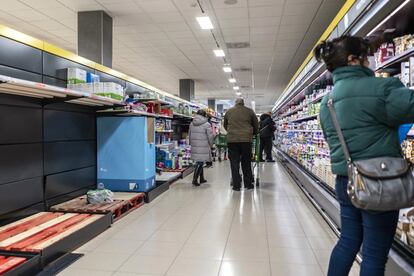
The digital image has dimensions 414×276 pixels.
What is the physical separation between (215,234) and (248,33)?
5771 mm

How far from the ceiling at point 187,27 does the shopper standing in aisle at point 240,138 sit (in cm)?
204

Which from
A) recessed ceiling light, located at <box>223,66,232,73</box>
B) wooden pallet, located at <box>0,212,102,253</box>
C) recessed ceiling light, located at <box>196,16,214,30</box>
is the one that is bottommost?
wooden pallet, located at <box>0,212,102,253</box>

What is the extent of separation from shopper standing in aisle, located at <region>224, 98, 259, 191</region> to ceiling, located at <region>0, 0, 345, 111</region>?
2036 millimetres

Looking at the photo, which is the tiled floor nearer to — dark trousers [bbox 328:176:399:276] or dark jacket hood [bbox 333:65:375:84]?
dark trousers [bbox 328:176:399:276]

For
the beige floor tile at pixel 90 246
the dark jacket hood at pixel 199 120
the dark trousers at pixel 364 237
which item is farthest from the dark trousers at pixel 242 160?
the dark trousers at pixel 364 237

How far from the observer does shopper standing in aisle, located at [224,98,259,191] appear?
19.6 feet

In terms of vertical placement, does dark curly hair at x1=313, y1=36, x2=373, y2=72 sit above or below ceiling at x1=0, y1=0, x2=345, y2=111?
below

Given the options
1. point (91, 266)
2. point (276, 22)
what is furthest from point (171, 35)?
point (91, 266)

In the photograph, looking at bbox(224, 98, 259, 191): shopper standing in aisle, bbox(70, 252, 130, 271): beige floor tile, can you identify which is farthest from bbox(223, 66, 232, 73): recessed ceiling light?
bbox(70, 252, 130, 271): beige floor tile

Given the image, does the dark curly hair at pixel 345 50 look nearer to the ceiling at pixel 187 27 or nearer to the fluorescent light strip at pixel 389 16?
the fluorescent light strip at pixel 389 16

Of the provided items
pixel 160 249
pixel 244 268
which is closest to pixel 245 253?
pixel 244 268

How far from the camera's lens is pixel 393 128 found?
1.54 meters

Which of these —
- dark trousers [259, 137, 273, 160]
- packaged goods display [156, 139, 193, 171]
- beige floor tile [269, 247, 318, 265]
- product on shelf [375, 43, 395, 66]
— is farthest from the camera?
dark trousers [259, 137, 273, 160]

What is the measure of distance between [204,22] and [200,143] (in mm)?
2545
